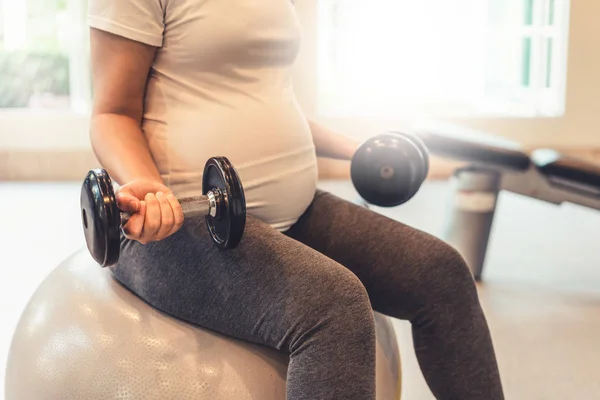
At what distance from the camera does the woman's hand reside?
68 centimetres

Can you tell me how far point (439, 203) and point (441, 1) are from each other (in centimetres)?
110

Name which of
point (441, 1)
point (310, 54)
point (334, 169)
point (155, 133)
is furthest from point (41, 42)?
point (155, 133)

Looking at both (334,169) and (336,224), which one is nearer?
(336,224)

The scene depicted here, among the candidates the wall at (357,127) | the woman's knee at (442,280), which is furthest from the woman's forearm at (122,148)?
the wall at (357,127)

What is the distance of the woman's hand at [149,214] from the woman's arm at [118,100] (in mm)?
122

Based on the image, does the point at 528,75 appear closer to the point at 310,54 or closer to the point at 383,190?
the point at 310,54

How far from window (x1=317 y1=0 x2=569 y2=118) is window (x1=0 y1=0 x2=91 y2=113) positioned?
1113 mm

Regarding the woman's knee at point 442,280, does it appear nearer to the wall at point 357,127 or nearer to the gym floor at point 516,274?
the gym floor at point 516,274

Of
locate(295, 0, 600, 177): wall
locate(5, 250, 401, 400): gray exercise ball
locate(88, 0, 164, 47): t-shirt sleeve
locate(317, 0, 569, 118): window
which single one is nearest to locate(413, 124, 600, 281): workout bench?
locate(5, 250, 401, 400): gray exercise ball

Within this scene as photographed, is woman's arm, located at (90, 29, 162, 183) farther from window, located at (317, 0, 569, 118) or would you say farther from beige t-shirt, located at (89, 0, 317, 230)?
window, located at (317, 0, 569, 118)

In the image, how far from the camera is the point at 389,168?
1011 mm

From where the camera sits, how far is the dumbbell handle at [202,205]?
28.4 inches

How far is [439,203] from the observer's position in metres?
2.80

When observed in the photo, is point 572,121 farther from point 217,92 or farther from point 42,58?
point 217,92
